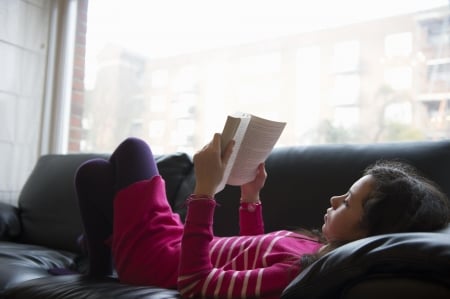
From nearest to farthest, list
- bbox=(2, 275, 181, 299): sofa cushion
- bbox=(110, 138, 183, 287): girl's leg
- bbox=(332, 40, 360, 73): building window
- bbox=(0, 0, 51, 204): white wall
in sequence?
bbox=(2, 275, 181, 299): sofa cushion → bbox=(110, 138, 183, 287): girl's leg → bbox=(332, 40, 360, 73): building window → bbox=(0, 0, 51, 204): white wall

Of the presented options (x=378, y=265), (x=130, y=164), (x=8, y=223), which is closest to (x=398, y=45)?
(x=130, y=164)

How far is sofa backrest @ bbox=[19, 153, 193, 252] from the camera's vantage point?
2.02 meters

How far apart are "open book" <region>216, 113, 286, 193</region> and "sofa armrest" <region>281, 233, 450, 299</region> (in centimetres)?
43

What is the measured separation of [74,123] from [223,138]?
2149mm

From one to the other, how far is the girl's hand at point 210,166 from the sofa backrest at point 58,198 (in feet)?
2.70

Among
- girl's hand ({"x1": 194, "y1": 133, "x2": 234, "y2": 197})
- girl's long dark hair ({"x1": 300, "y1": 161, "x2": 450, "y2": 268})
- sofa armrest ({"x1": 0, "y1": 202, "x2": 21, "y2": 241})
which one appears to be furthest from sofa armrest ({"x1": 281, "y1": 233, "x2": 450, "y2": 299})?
sofa armrest ({"x1": 0, "y1": 202, "x2": 21, "y2": 241})

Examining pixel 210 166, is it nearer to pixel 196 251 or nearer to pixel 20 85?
pixel 196 251

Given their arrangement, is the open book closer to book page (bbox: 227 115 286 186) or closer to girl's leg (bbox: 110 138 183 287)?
book page (bbox: 227 115 286 186)

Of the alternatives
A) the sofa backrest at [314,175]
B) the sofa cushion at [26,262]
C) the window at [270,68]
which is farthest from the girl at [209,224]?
the window at [270,68]

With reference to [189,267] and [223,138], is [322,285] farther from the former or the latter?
[223,138]

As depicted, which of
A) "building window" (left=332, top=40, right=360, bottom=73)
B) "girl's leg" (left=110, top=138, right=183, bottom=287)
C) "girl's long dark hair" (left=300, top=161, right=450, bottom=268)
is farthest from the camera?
"building window" (left=332, top=40, right=360, bottom=73)

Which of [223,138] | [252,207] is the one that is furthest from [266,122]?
[252,207]

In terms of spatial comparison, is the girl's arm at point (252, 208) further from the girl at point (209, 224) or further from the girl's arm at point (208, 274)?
the girl's arm at point (208, 274)

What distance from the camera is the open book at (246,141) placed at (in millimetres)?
1150
